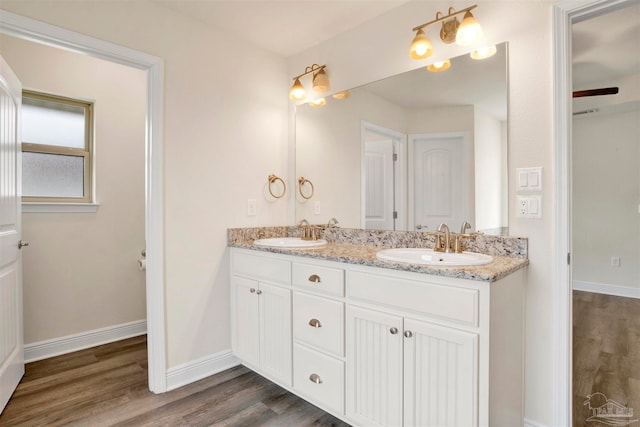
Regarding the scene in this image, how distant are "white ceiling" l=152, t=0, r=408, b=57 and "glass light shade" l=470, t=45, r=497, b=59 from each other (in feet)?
1.89

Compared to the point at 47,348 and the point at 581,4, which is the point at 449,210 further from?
the point at 47,348

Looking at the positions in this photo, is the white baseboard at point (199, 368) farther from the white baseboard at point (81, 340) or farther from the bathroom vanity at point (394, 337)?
the white baseboard at point (81, 340)

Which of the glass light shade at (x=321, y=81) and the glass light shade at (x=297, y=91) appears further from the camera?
the glass light shade at (x=297, y=91)

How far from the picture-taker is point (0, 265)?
68.8 inches

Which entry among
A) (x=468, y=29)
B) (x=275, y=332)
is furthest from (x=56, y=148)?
(x=468, y=29)

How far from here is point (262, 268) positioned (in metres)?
2.06

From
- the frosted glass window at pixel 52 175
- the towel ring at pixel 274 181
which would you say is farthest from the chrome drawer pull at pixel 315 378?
the frosted glass window at pixel 52 175

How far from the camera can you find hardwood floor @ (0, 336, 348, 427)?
1751mm

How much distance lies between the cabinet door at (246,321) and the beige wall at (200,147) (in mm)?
97

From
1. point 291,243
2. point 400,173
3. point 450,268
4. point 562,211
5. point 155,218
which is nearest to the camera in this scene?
point 450,268

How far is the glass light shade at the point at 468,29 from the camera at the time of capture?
1626 mm

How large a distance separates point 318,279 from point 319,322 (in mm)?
217

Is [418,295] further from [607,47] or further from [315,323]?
[607,47]

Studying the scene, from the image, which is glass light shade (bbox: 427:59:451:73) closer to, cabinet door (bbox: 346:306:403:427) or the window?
cabinet door (bbox: 346:306:403:427)
